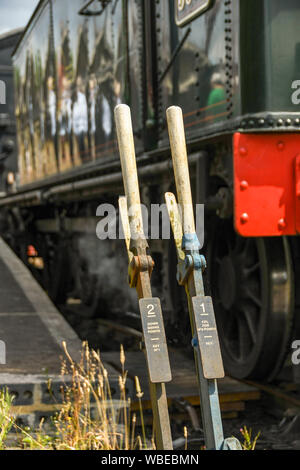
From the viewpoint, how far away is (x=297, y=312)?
5316 mm

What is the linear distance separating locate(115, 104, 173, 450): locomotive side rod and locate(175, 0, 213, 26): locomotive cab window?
248 cm

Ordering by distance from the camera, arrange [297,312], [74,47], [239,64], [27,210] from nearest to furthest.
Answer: [239,64] → [297,312] → [74,47] → [27,210]

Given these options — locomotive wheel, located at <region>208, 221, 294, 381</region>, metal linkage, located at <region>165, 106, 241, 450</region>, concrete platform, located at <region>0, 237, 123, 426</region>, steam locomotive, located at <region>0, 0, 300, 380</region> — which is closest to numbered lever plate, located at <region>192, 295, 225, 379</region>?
metal linkage, located at <region>165, 106, 241, 450</region>

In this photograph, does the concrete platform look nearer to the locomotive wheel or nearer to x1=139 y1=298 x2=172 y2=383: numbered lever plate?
the locomotive wheel

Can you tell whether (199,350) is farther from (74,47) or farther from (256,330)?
(74,47)

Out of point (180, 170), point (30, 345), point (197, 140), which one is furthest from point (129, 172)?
point (30, 345)

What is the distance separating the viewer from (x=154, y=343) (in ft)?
7.78

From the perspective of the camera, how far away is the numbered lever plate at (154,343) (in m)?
2.36

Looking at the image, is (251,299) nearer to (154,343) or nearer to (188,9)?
(188,9)

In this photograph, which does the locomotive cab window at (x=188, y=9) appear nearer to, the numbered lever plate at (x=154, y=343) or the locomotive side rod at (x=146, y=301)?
the locomotive side rod at (x=146, y=301)
